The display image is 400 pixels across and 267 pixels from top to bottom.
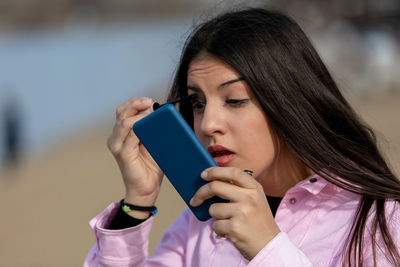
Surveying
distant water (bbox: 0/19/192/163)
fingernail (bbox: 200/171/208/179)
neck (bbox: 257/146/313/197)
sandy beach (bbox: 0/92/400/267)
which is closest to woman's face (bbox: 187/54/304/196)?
neck (bbox: 257/146/313/197)

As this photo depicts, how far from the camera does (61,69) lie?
117 feet

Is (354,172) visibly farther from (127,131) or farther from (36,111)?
(36,111)

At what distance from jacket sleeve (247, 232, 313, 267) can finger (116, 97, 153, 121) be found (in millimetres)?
869

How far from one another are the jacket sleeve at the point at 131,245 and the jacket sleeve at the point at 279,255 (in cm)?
75

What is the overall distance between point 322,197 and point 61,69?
35.0m

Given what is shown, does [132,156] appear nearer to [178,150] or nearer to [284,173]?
→ [178,150]

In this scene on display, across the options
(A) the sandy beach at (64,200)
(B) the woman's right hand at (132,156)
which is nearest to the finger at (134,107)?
(B) the woman's right hand at (132,156)

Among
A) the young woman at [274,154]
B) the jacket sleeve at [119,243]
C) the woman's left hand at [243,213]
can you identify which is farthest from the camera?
the jacket sleeve at [119,243]

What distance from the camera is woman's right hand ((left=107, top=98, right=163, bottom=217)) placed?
2.33 metres

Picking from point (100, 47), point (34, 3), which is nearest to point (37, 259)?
point (100, 47)

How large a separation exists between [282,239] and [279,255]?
5 cm

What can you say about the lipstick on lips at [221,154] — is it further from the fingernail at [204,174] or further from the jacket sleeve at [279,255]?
the jacket sleeve at [279,255]

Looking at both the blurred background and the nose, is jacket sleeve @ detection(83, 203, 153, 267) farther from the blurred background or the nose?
the blurred background

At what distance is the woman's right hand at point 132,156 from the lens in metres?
2.33
